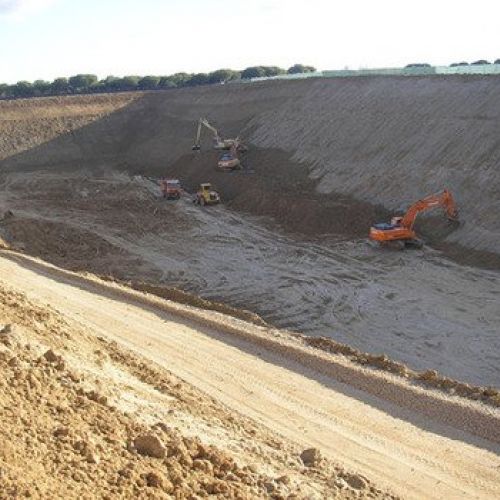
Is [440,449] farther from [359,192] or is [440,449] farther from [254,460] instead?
[359,192]

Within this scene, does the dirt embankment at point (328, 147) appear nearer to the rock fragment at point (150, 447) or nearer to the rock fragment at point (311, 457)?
the rock fragment at point (311, 457)

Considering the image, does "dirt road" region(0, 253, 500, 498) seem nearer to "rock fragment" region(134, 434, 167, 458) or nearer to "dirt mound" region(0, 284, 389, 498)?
"dirt mound" region(0, 284, 389, 498)

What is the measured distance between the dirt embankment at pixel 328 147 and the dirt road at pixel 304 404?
13571mm

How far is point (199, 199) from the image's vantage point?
126ft

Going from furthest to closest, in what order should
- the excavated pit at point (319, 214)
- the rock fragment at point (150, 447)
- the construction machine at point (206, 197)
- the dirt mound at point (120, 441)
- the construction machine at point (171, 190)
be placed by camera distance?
the construction machine at point (171, 190), the construction machine at point (206, 197), the excavated pit at point (319, 214), the rock fragment at point (150, 447), the dirt mound at point (120, 441)

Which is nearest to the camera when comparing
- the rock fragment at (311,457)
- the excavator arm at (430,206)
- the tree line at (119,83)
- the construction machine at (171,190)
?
the rock fragment at (311,457)

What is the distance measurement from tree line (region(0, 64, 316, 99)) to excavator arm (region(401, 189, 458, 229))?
56091 mm

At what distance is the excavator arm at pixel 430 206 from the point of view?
27359 mm

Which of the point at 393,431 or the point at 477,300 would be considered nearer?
the point at 393,431

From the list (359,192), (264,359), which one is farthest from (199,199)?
(264,359)

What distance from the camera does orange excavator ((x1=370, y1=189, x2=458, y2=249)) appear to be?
2683 centimetres

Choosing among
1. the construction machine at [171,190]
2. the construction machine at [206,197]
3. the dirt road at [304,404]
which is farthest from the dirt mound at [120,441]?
the construction machine at [171,190]

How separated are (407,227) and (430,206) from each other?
1.47 m

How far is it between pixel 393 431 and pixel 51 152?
166 feet
